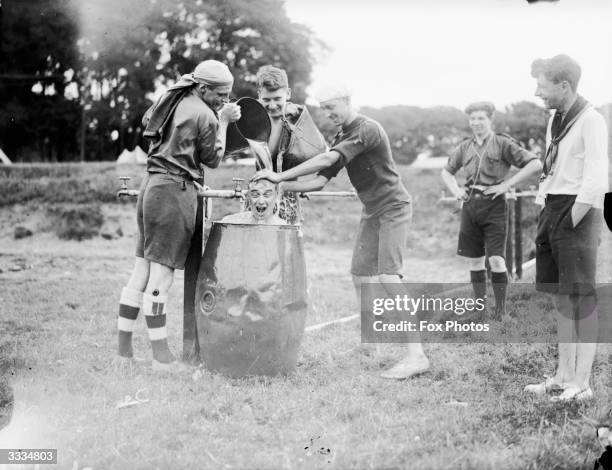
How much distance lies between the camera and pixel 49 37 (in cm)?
462

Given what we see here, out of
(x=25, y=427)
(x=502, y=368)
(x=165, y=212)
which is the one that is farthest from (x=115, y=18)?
(x=502, y=368)

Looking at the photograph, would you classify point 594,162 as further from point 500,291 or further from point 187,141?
point 500,291

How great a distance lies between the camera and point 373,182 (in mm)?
4117

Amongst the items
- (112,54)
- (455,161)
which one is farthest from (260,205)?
(455,161)

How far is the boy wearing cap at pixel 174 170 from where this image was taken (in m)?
3.79

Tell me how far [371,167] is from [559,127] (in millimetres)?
1153

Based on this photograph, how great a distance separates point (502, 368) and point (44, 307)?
3954mm

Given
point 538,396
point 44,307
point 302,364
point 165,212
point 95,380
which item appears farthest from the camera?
point 44,307

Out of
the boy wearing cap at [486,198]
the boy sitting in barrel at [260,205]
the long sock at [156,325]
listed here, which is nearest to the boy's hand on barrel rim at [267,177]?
the boy sitting in barrel at [260,205]

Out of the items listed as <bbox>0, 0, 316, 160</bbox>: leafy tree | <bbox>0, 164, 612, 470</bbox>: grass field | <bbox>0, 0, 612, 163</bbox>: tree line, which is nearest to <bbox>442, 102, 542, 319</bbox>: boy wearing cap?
<bbox>0, 164, 612, 470</bbox>: grass field

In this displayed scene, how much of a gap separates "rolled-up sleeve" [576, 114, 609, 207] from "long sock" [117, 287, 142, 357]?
263 centimetres

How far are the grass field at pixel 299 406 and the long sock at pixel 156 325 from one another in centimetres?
19

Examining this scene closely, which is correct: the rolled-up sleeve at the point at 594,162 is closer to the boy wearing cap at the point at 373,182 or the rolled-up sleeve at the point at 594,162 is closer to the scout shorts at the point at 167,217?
the boy wearing cap at the point at 373,182

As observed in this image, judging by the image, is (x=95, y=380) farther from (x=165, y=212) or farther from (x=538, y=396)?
(x=538, y=396)
